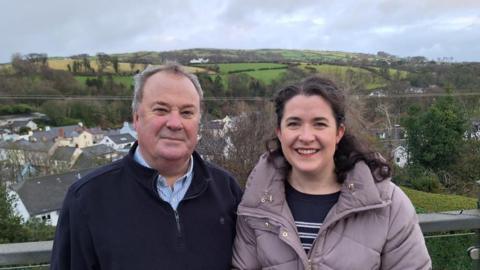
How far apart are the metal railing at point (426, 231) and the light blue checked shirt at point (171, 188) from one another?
78 centimetres

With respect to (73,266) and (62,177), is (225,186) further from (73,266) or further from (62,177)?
(62,177)

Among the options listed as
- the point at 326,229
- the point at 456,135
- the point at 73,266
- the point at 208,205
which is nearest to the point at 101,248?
the point at 73,266

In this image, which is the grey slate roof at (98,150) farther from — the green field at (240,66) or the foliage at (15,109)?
the green field at (240,66)

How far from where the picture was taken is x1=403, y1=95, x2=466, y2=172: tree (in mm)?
25453

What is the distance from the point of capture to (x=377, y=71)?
3656cm

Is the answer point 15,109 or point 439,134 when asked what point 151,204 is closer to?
point 439,134

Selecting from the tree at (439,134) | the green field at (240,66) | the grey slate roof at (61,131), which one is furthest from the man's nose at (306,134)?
the grey slate roof at (61,131)

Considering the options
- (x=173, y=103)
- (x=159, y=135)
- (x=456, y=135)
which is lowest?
(x=456, y=135)

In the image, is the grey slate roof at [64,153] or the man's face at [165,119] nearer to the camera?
the man's face at [165,119]

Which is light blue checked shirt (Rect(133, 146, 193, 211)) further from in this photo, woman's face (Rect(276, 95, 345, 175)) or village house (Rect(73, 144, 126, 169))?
village house (Rect(73, 144, 126, 169))

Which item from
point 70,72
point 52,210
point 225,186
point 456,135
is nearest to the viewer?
point 225,186

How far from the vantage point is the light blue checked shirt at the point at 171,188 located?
1983 mm

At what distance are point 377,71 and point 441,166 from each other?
12.6m

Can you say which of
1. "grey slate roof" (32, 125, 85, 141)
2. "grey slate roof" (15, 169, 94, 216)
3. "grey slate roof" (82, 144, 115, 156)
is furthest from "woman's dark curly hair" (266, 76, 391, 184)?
"grey slate roof" (32, 125, 85, 141)
